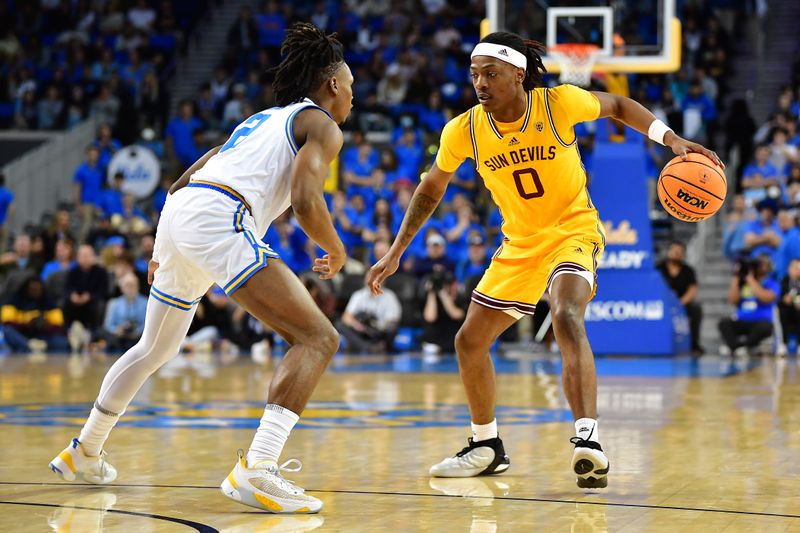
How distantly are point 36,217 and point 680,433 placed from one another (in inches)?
637

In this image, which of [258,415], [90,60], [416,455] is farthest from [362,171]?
[416,455]

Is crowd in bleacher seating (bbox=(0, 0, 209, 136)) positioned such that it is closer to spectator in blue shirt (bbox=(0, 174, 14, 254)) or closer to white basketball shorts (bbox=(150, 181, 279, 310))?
spectator in blue shirt (bbox=(0, 174, 14, 254))

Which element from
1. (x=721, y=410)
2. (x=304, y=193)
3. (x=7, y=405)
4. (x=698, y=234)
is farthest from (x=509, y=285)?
(x=698, y=234)

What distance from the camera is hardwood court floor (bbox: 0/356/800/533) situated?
16.1 feet

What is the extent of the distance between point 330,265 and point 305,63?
975 mm

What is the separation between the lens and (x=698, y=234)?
1902cm

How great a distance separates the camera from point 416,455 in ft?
22.3

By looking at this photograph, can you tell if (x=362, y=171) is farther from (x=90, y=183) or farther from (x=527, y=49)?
(x=527, y=49)

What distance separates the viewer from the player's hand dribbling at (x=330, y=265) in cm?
537

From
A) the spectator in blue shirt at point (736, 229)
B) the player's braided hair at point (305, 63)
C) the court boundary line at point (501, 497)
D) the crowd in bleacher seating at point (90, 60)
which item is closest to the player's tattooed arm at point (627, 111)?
the player's braided hair at point (305, 63)

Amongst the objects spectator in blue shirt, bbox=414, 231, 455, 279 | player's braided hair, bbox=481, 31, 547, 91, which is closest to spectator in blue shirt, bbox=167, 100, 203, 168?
spectator in blue shirt, bbox=414, 231, 455, 279

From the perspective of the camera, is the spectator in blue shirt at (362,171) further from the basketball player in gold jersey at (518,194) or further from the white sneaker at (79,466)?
the white sneaker at (79,466)

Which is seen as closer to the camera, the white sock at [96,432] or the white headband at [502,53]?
the white sock at [96,432]

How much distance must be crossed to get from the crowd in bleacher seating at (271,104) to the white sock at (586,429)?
34.3 feet
